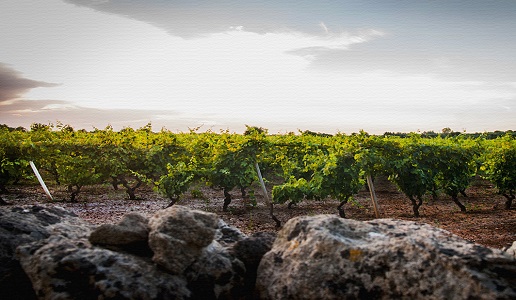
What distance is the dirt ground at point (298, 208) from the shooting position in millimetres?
14609

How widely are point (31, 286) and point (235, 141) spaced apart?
1287cm

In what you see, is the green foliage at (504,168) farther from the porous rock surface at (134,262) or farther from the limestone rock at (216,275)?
the porous rock surface at (134,262)

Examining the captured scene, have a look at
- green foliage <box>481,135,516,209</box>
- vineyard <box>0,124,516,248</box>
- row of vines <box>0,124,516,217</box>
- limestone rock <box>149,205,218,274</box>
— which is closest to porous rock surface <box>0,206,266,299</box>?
limestone rock <box>149,205,218,274</box>

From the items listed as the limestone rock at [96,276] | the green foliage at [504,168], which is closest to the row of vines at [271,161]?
the green foliage at [504,168]

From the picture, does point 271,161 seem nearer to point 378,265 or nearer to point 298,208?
point 298,208

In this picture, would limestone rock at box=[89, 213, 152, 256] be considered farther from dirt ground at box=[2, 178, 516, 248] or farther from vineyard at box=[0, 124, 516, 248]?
vineyard at box=[0, 124, 516, 248]

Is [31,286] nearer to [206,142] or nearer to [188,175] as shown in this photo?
[188,175]

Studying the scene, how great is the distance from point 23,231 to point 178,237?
2336 millimetres

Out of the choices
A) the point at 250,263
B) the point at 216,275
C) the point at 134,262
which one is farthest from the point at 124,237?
the point at 250,263

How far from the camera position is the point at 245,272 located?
4789mm

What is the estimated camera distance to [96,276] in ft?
13.4

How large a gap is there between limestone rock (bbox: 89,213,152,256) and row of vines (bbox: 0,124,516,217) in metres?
11.4

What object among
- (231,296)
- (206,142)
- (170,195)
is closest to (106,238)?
(231,296)

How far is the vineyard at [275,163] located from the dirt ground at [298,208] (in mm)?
284
